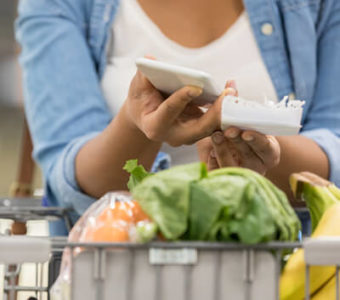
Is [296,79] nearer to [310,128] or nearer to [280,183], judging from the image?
[310,128]

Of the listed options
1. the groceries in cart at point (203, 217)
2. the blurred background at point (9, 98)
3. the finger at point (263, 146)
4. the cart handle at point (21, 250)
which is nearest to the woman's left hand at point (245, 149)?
the finger at point (263, 146)

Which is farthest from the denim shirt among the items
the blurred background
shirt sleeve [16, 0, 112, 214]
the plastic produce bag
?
the blurred background

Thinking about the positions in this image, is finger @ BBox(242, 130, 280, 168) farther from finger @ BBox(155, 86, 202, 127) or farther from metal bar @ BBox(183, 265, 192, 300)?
metal bar @ BBox(183, 265, 192, 300)

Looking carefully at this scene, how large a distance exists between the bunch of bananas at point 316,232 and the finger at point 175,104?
0.13m

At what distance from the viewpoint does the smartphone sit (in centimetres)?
64

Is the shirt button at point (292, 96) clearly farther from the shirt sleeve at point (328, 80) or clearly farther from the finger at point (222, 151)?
the finger at point (222, 151)

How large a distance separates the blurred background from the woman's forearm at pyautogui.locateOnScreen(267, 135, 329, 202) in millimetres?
2998

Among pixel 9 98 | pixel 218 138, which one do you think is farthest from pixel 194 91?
pixel 9 98

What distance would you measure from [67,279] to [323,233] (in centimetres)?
24

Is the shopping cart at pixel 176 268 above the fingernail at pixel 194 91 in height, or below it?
below

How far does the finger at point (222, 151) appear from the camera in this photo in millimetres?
817

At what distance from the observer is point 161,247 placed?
1.85ft

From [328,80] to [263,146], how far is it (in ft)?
1.94

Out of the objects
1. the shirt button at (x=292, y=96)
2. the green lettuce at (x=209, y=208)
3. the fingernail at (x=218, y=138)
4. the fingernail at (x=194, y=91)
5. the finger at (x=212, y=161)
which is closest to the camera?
the green lettuce at (x=209, y=208)
